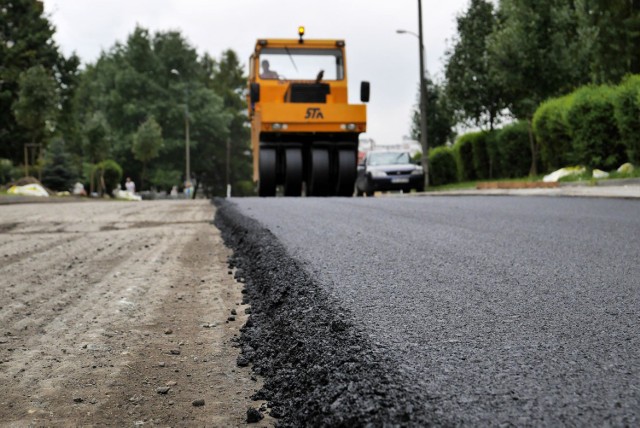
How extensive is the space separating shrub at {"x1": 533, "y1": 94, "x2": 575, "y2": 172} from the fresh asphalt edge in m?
16.0

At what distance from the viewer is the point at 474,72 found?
28.1 meters

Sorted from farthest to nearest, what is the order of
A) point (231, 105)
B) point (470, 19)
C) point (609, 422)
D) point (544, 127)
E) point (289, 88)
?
point (231, 105) < point (470, 19) < point (544, 127) < point (289, 88) < point (609, 422)

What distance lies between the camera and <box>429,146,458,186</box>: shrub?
1220 inches

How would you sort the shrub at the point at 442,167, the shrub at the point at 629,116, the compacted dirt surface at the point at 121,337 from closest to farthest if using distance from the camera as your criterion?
the compacted dirt surface at the point at 121,337, the shrub at the point at 629,116, the shrub at the point at 442,167

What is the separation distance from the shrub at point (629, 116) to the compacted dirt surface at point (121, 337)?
1224cm

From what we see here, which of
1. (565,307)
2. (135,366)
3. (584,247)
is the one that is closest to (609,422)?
(565,307)

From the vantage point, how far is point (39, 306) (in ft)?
12.7

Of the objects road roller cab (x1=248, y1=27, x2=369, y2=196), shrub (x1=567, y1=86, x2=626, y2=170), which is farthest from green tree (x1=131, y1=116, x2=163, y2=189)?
shrub (x1=567, y1=86, x2=626, y2=170)

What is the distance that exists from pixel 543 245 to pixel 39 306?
10.4 feet

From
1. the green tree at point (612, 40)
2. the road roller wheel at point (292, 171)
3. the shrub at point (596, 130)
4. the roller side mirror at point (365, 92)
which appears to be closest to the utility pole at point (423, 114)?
→ the green tree at point (612, 40)

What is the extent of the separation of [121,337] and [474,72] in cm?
2652

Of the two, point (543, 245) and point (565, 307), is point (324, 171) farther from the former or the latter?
point (565, 307)

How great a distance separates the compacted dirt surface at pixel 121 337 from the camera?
2301 millimetres

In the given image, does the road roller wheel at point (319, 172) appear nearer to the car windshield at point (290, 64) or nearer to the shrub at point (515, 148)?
the car windshield at point (290, 64)
